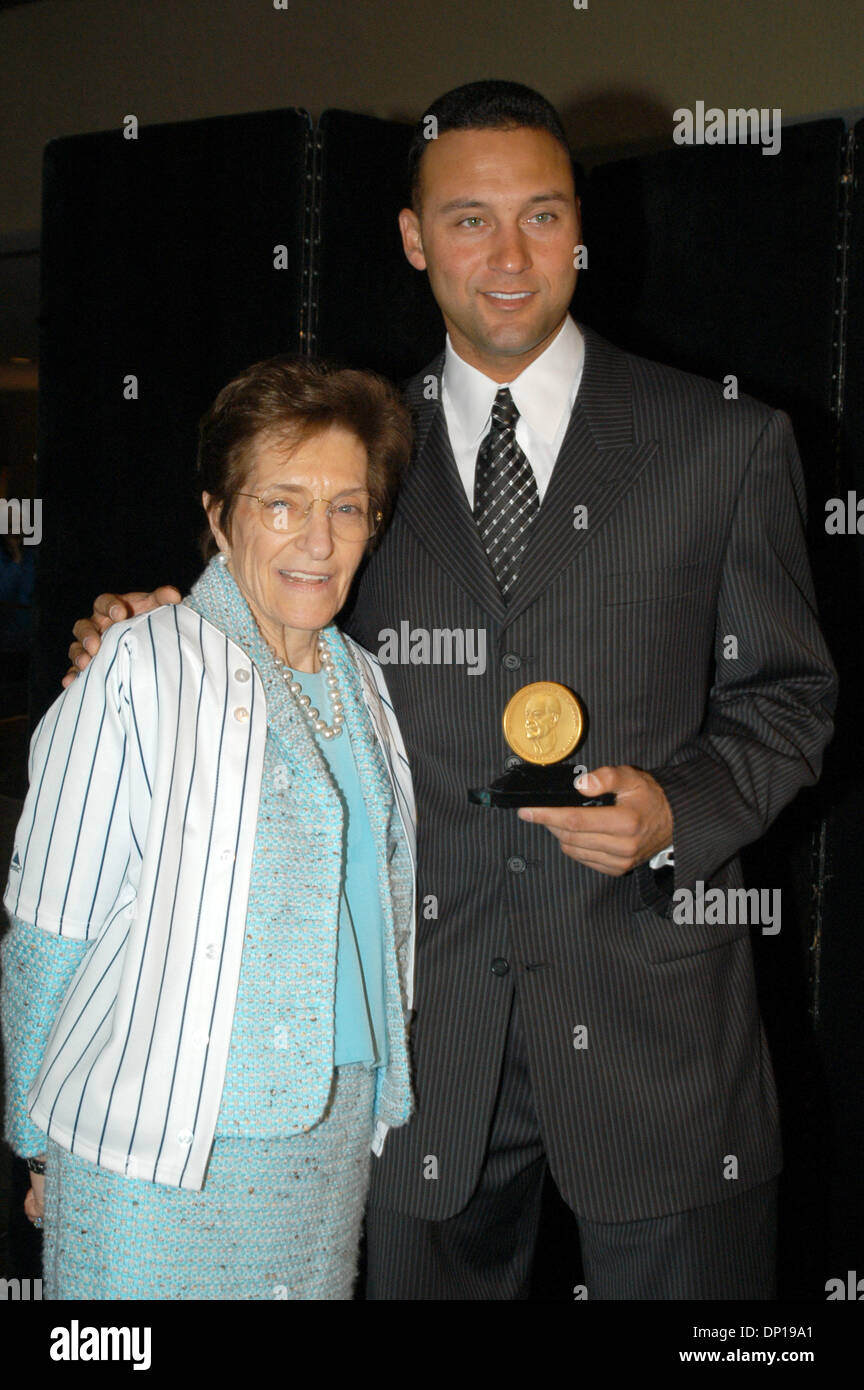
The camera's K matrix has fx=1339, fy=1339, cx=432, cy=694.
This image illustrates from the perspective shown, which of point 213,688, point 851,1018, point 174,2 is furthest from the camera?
point 174,2

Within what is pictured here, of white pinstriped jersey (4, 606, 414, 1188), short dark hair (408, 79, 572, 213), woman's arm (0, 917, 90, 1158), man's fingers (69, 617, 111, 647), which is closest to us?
white pinstriped jersey (4, 606, 414, 1188)

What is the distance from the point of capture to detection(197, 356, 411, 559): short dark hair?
1.89m

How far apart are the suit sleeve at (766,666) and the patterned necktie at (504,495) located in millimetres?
315

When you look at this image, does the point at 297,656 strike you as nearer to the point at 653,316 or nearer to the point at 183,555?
the point at 183,555

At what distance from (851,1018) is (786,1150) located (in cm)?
37

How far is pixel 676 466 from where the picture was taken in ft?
6.61

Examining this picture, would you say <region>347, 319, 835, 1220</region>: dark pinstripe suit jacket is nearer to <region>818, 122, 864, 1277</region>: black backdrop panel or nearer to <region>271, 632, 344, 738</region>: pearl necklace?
A: <region>271, 632, 344, 738</region>: pearl necklace

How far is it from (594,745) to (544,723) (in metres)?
0.16

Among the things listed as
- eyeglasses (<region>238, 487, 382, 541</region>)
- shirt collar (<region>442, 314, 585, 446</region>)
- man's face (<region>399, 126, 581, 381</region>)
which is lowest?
eyeglasses (<region>238, 487, 382, 541</region>)

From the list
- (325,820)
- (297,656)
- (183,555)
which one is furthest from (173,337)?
(325,820)

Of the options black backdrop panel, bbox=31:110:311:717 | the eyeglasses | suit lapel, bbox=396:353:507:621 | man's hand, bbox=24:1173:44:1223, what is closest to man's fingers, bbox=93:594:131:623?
the eyeglasses

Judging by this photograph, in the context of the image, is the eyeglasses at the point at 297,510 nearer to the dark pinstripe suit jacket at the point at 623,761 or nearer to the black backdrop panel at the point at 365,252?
the dark pinstripe suit jacket at the point at 623,761

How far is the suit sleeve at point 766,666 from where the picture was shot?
1.98 meters

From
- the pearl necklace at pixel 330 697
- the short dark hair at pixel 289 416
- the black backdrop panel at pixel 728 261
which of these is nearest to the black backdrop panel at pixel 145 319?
the black backdrop panel at pixel 728 261
